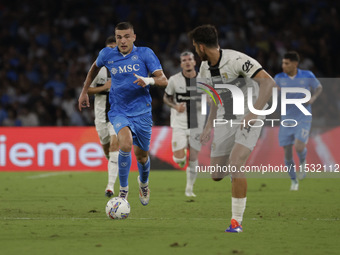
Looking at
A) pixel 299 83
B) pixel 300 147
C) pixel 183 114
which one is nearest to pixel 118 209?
pixel 183 114

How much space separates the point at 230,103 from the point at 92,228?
2061 mm

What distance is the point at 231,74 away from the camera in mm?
6988

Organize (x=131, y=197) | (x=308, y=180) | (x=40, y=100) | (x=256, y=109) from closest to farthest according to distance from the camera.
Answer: (x=256, y=109)
(x=131, y=197)
(x=308, y=180)
(x=40, y=100)

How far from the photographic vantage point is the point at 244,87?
7.16 meters

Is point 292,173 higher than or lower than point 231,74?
lower

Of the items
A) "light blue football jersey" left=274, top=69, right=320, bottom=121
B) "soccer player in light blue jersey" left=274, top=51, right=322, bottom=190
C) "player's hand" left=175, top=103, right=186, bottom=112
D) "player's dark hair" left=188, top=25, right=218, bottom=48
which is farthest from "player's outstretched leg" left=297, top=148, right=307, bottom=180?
"player's dark hair" left=188, top=25, right=218, bottom=48

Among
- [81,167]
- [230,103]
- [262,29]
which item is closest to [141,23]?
[262,29]

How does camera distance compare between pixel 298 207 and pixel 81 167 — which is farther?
pixel 81 167

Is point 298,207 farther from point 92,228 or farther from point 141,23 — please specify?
point 141,23

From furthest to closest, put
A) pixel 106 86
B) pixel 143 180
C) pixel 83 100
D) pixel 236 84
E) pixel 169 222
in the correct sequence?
pixel 106 86, pixel 143 180, pixel 83 100, pixel 169 222, pixel 236 84

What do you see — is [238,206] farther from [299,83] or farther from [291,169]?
[299,83]

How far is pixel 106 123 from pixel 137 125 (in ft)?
9.12

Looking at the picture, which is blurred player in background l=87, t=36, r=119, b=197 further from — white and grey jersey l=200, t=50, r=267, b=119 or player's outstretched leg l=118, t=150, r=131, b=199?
white and grey jersey l=200, t=50, r=267, b=119

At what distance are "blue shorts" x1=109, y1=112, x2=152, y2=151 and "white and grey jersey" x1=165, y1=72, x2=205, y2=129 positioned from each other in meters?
3.19
